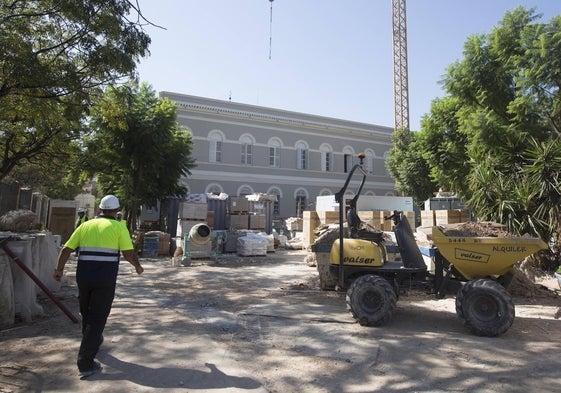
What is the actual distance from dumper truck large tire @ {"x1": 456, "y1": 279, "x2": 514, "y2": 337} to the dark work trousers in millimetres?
4417

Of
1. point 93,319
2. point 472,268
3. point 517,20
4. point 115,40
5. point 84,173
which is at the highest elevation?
point 517,20

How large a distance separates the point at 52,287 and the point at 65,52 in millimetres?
4916

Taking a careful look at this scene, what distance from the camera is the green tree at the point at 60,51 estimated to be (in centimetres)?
735

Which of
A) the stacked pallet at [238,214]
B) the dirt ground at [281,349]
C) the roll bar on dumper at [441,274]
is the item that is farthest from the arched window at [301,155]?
the roll bar on dumper at [441,274]

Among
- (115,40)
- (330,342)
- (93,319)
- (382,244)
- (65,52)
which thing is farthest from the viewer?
(65,52)

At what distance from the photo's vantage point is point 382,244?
6.69 metres

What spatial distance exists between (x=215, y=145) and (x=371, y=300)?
26.3 metres

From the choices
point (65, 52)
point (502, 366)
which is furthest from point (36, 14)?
point (502, 366)

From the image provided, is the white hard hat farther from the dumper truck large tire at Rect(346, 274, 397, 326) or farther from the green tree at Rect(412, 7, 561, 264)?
the green tree at Rect(412, 7, 561, 264)

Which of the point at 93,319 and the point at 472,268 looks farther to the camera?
the point at 472,268

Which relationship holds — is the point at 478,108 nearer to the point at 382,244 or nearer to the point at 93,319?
the point at 382,244

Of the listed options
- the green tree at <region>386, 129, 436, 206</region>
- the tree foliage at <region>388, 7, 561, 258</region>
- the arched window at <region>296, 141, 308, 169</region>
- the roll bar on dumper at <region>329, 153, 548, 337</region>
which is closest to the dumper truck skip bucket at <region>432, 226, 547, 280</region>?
the roll bar on dumper at <region>329, 153, 548, 337</region>

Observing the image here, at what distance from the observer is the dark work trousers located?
4.11m

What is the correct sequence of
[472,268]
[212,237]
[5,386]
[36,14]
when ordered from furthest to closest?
[212,237], [36,14], [472,268], [5,386]
